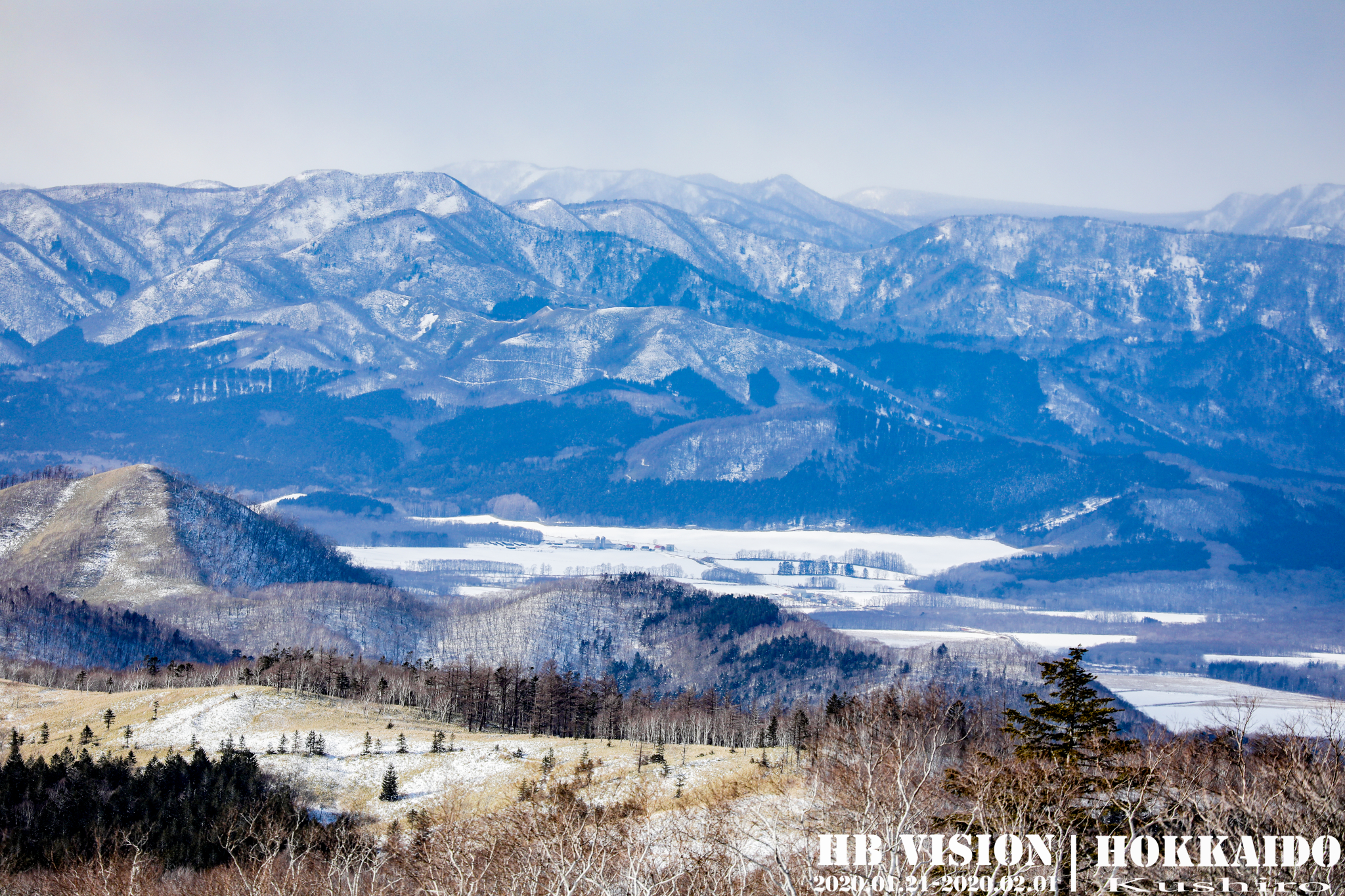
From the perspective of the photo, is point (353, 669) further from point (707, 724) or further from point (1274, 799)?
point (1274, 799)

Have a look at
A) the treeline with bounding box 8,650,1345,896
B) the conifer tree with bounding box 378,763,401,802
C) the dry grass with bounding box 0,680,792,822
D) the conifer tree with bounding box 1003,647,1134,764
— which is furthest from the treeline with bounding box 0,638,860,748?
the conifer tree with bounding box 1003,647,1134,764

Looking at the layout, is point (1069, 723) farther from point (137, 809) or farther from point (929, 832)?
point (137, 809)

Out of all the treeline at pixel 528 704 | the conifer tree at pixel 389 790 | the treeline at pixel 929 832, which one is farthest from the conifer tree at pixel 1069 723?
the treeline at pixel 528 704

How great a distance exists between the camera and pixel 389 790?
118 m

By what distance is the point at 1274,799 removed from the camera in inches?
2200

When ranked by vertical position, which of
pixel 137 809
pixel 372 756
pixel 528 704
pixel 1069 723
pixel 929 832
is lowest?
pixel 137 809

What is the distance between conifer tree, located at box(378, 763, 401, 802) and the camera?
11762cm

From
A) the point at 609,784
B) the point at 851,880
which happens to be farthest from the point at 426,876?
the point at 609,784

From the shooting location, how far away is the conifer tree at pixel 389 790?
117625 millimetres

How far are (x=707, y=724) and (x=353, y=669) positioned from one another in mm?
57616

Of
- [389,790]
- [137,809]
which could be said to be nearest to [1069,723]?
[389,790]

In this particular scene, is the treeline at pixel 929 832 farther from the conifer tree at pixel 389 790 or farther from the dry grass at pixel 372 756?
the conifer tree at pixel 389 790

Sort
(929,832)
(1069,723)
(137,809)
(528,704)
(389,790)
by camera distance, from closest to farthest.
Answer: (929,832), (1069,723), (137,809), (389,790), (528,704)

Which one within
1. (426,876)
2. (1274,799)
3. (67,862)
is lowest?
(67,862)
